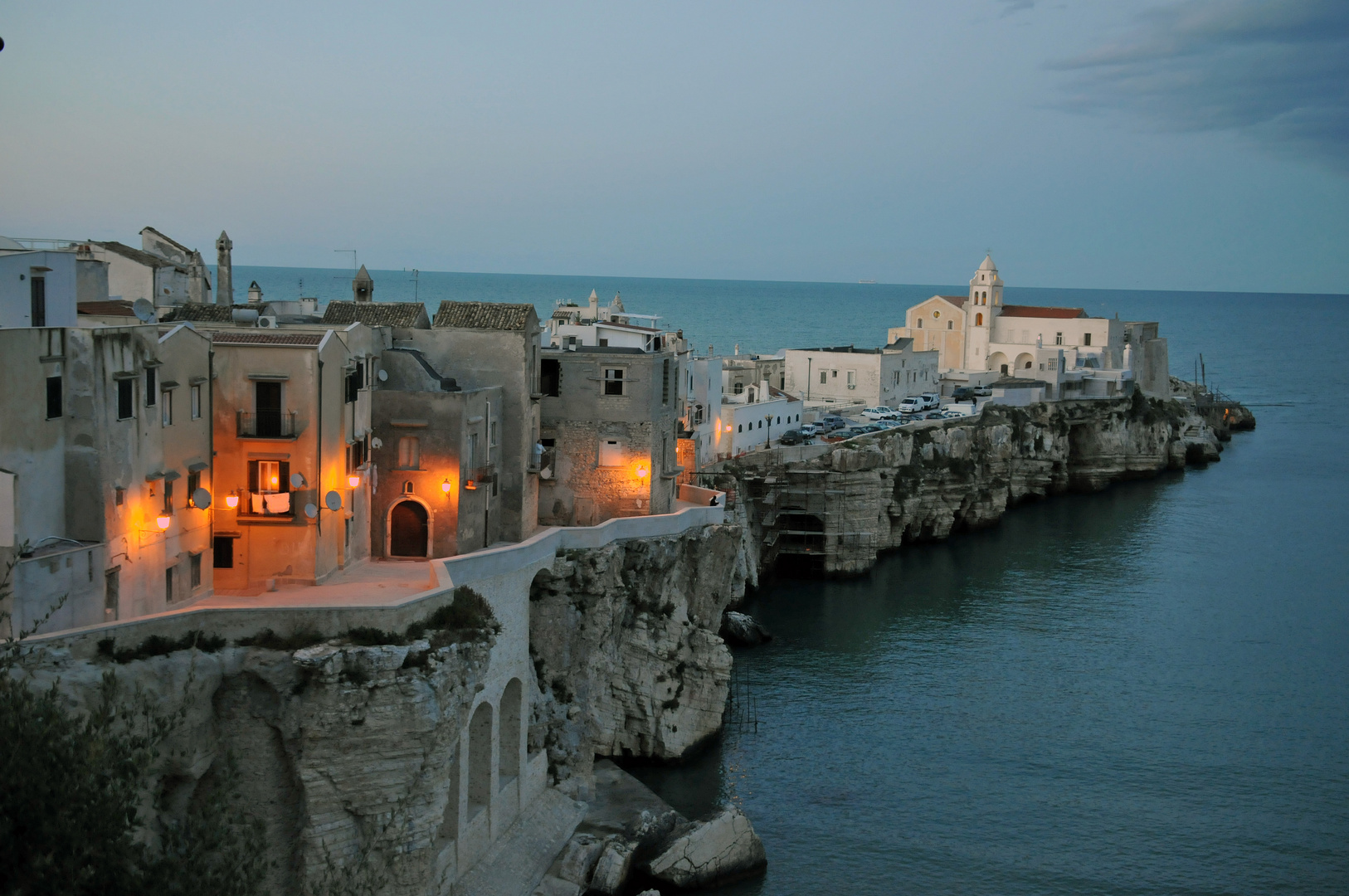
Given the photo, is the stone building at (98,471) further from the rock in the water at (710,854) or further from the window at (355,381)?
the rock in the water at (710,854)

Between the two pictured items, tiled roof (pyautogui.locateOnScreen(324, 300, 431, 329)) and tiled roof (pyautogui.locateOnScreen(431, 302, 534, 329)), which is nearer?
tiled roof (pyautogui.locateOnScreen(324, 300, 431, 329))

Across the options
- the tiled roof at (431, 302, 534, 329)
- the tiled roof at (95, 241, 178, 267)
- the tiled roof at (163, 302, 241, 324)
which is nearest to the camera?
the tiled roof at (163, 302, 241, 324)

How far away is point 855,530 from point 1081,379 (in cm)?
4432

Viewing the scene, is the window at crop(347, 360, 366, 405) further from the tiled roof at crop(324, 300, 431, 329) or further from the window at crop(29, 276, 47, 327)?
the window at crop(29, 276, 47, 327)

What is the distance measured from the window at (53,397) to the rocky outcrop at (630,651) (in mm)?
14487

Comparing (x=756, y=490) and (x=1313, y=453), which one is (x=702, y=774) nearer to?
(x=756, y=490)

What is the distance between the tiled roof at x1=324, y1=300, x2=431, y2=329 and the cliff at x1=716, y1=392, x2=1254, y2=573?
25.9 meters

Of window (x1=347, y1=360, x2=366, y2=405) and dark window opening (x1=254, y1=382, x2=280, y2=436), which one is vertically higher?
window (x1=347, y1=360, x2=366, y2=405)

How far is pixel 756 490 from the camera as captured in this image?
222ft

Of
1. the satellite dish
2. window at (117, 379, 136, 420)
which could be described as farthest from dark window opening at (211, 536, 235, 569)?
the satellite dish

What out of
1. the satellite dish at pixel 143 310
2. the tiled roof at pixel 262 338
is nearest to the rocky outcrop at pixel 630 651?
the tiled roof at pixel 262 338

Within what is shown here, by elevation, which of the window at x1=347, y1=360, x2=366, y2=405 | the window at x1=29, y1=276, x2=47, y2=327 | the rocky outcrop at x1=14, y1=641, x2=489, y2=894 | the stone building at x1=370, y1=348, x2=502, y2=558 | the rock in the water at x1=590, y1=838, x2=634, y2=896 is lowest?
the rock in the water at x1=590, y1=838, x2=634, y2=896

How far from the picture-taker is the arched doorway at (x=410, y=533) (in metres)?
37.8

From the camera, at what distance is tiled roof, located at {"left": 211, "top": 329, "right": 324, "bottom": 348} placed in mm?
32375
